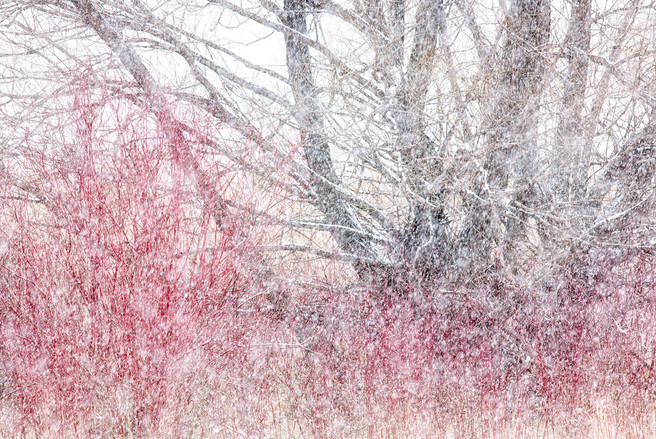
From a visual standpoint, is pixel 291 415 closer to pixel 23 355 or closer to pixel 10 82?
pixel 23 355

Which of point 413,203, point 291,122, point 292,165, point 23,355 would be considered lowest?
point 23,355

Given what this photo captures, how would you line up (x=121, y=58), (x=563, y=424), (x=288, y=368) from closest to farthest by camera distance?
(x=563, y=424), (x=121, y=58), (x=288, y=368)

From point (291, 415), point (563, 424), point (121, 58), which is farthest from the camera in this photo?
point (121, 58)

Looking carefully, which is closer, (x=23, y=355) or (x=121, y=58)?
(x=23, y=355)

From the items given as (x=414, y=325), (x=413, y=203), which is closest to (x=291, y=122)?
(x=413, y=203)

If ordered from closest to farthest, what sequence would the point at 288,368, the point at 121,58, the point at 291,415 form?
the point at 291,415, the point at 121,58, the point at 288,368

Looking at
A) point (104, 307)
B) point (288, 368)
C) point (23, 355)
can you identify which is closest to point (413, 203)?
point (288, 368)

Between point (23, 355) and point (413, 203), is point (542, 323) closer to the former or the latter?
point (413, 203)

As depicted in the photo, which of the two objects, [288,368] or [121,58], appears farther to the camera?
[288,368]

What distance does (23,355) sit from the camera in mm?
4984

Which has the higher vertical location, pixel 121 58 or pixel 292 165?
pixel 121 58

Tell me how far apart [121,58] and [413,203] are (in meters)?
2.79

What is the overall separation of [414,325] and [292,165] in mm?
1700

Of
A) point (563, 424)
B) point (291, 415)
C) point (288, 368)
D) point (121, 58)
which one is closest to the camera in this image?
point (563, 424)
